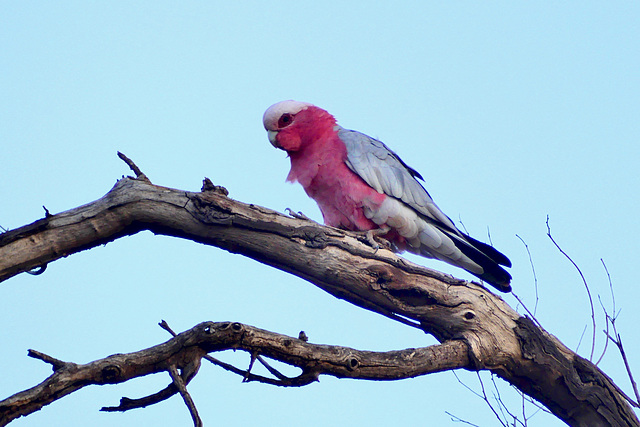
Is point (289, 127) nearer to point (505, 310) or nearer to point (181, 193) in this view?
point (181, 193)

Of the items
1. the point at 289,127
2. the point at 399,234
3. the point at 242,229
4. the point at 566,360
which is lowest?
the point at 566,360

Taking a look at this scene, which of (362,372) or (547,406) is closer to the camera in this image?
(362,372)

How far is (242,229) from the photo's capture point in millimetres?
4383

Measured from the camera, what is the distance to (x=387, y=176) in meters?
6.25

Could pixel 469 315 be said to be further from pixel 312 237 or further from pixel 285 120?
pixel 285 120

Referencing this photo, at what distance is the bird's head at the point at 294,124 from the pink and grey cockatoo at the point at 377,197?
1 centimetres

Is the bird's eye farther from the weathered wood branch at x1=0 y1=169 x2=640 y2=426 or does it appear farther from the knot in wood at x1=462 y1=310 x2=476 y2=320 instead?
the knot in wood at x1=462 y1=310 x2=476 y2=320

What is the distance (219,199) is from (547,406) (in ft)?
9.58

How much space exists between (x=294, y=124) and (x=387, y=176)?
1.25m

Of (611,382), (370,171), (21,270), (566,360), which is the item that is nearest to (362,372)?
(566,360)

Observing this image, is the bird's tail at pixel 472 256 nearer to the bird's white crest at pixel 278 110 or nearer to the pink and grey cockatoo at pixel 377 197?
the pink and grey cockatoo at pixel 377 197

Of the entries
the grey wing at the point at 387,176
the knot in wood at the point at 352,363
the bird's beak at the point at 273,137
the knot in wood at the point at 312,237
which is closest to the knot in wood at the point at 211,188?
the knot in wood at the point at 312,237

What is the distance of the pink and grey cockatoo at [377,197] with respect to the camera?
A: 5922mm

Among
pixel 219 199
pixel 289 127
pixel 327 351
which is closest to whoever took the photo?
pixel 327 351
